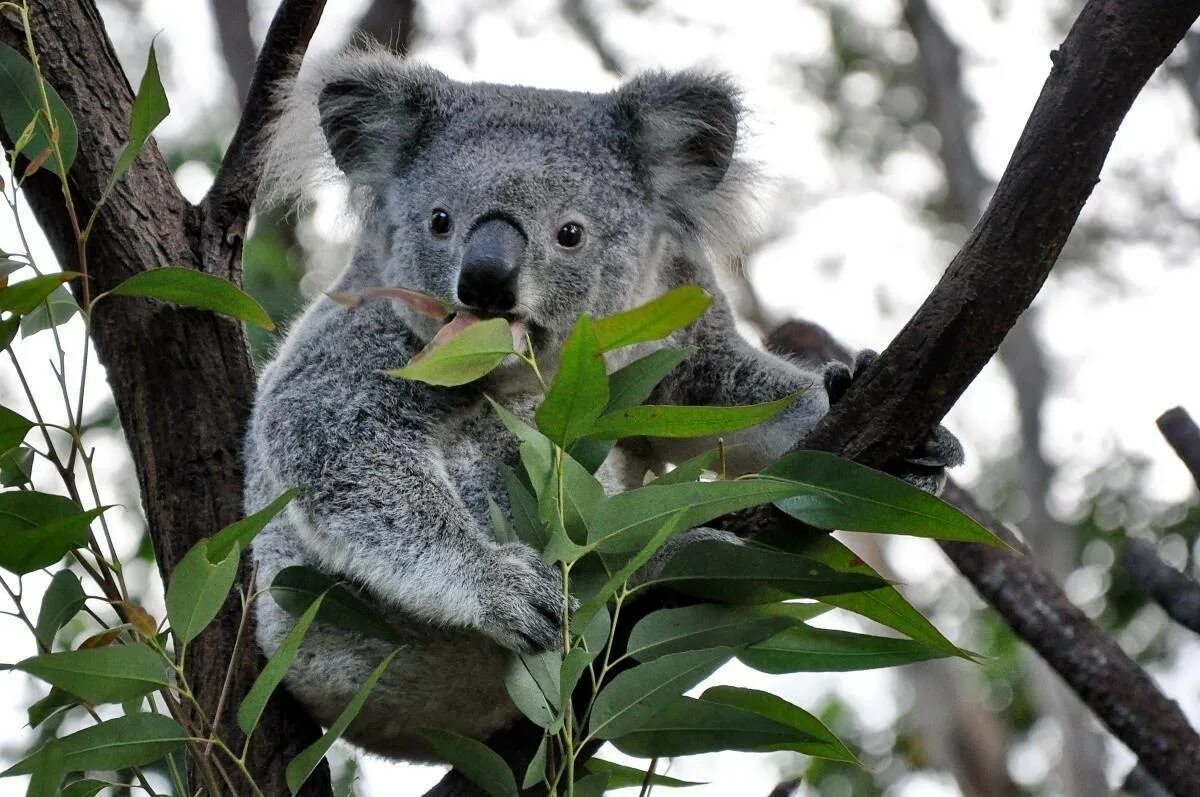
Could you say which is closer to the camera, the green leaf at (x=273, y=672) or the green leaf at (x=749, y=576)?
the green leaf at (x=273, y=672)

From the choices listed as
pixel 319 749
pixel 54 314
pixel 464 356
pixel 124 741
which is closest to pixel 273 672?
pixel 319 749

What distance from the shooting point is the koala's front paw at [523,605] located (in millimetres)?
2062

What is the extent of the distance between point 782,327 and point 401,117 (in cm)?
163

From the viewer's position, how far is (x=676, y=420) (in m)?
1.77

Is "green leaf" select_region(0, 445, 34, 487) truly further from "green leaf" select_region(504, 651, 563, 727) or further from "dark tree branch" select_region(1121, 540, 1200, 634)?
"dark tree branch" select_region(1121, 540, 1200, 634)

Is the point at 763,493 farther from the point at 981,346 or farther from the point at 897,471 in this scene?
the point at 897,471

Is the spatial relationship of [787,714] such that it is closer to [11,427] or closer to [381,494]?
[381,494]

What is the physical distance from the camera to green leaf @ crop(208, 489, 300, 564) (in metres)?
1.72

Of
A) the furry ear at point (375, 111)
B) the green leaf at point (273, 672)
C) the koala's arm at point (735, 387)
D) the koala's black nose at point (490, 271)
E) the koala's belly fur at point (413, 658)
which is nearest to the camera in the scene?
the green leaf at point (273, 672)

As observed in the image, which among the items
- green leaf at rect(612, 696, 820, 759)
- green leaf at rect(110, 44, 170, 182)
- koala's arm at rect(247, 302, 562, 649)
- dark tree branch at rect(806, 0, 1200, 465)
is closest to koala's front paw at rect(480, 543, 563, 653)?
koala's arm at rect(247, 302, 562, 649)

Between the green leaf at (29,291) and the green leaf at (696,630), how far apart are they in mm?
944

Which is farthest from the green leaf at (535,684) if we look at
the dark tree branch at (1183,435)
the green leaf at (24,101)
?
the dark tree branch at (1183,435)

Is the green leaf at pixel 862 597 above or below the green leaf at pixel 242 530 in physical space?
Answer: below

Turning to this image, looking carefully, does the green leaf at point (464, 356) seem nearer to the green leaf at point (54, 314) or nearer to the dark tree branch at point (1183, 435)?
the green leaf at point (54, 314)
